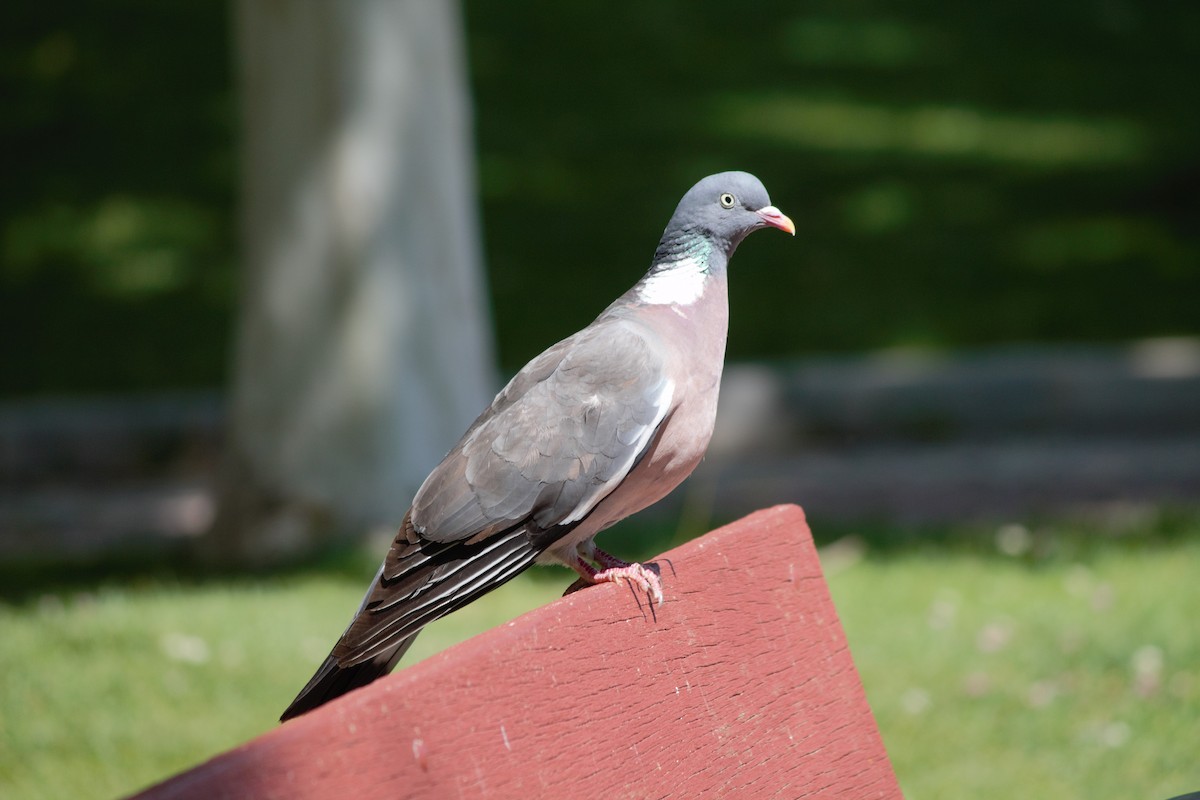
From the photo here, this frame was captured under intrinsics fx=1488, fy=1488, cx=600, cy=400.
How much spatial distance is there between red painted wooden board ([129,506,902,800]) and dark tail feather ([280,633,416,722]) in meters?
0.52

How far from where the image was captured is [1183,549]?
6.08 m

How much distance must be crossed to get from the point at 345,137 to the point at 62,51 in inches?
Answer: 362

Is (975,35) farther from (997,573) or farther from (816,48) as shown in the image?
(997,573)

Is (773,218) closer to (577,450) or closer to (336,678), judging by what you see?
(577,450)

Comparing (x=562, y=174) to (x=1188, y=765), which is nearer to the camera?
(x=1188, y=765)

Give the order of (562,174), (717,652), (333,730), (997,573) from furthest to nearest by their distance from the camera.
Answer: (562,174)
(997,573)
(717,652)
(333,730)

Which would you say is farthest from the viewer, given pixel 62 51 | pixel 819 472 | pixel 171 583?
Result: pixel 62 51

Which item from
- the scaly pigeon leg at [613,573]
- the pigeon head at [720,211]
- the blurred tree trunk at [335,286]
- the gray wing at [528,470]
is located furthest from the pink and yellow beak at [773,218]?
the blurred tree trunk at [335,286]

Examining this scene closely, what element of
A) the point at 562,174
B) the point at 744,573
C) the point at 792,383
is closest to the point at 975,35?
the point at 562,174

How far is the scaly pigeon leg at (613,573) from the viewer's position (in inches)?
88.7

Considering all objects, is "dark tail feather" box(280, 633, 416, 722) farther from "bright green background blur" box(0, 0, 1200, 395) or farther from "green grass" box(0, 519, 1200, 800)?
"bright green background blur" box(0, 0, 1200, 395)

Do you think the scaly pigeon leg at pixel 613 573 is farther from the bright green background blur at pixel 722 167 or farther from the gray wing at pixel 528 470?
the bright green background blur at pixel 722 167

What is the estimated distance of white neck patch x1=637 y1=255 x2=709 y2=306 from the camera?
306 cm

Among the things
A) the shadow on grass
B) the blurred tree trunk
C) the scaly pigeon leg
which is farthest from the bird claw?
the blurred tree trunk
